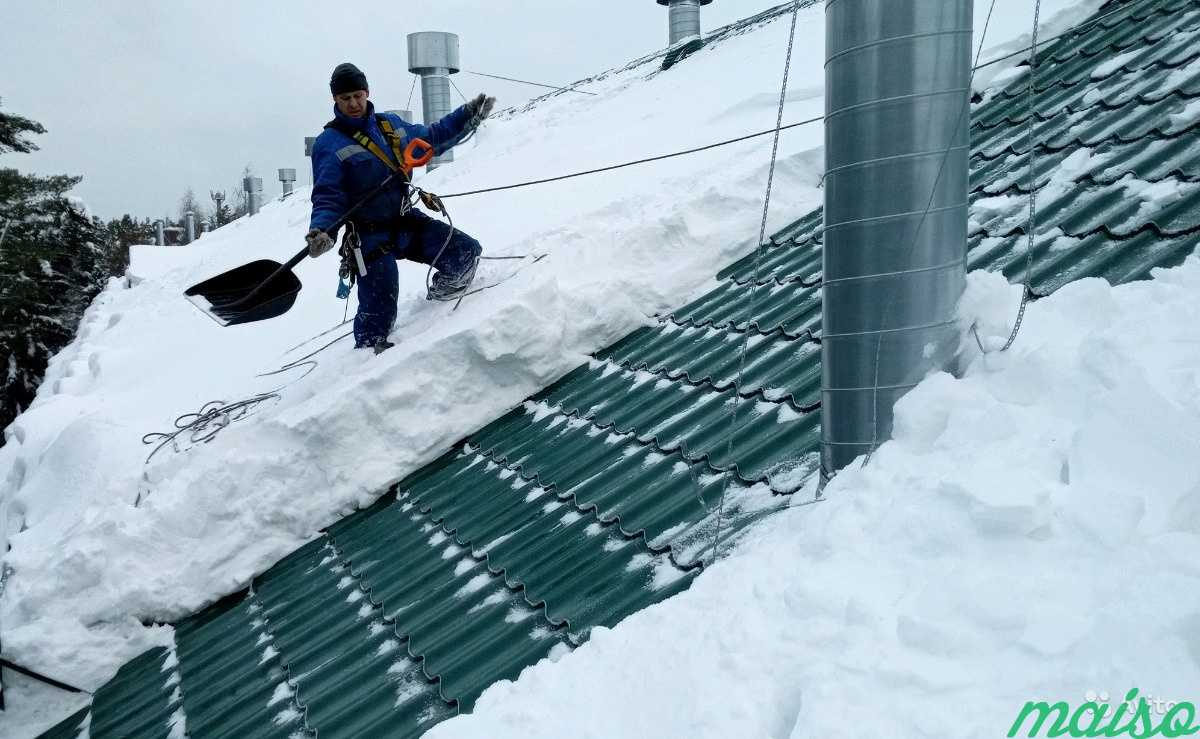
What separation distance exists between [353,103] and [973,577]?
4.71m

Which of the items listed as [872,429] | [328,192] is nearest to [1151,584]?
[872,429]

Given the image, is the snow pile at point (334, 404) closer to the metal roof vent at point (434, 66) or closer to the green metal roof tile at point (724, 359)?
the green metal roof tile at point (724, 359)

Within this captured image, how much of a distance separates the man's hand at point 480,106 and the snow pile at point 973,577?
3759mm

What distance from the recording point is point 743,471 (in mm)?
3113

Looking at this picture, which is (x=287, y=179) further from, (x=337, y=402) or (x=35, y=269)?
(x=337, y=402)

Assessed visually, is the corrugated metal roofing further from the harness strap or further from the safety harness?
the harness strap

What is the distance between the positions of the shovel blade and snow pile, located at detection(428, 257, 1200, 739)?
4.15 metres

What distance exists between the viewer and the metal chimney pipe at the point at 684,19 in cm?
1420

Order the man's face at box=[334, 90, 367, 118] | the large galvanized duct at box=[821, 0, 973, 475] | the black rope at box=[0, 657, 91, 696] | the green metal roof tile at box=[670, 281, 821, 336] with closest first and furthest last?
the large galvanized duct at box=[821, 0, 973, 475], the green metal roof tile at box=[670, 281, 821, 336], the black rope at box=[0, 657, 91, 696], the man's face at box=[334, 90, 367, 118]

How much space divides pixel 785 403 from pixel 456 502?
1645 mm

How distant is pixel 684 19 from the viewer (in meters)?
14.2

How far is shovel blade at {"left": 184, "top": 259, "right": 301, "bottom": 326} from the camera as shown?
5.82 meters

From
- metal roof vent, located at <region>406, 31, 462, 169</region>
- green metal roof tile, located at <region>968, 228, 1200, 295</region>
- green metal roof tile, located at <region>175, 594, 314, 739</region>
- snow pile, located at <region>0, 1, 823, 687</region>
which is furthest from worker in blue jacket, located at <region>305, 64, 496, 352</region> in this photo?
metal roof vent, located at <region>406, 31, 462, 169</region>

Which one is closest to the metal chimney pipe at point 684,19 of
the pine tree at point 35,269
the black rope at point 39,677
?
the black rope at point 39,677
